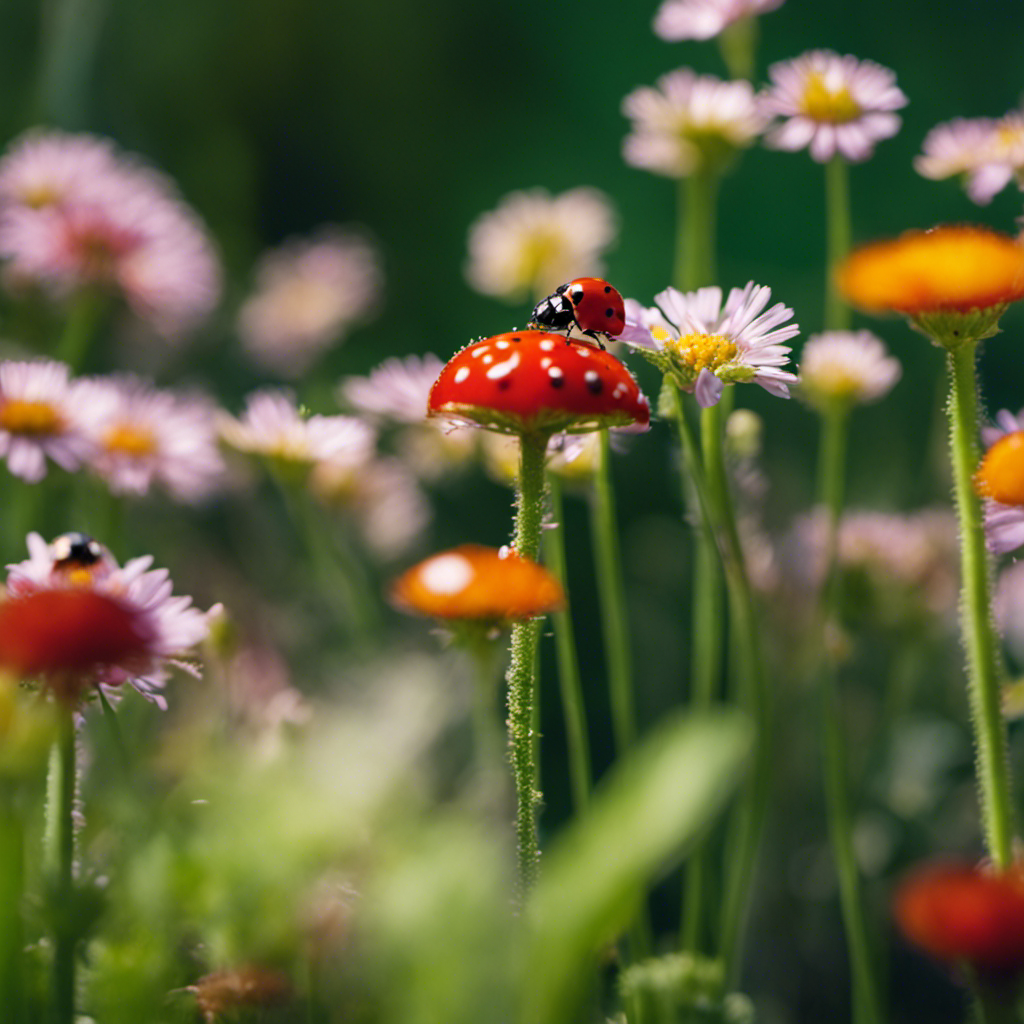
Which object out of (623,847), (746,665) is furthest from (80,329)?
(623,847)

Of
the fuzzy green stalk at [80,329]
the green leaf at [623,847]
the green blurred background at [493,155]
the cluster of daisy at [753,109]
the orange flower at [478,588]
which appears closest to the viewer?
the green leaf at [623,847]

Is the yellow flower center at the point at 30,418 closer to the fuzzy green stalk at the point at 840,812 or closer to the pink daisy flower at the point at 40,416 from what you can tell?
the pink daisy flower at the point at 40,416

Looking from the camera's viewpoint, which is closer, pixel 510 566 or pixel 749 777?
pixel 510 566

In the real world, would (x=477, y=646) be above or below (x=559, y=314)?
below

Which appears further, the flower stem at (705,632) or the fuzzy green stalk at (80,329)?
the fuzzy green stalk at (80,329)

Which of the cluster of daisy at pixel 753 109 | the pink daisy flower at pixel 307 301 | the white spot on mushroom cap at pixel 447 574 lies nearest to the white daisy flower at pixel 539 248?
the cluster of daisy at pixel 753 109

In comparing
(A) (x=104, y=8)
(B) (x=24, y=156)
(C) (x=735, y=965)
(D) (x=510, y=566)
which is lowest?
(C) (x=735, y=965)

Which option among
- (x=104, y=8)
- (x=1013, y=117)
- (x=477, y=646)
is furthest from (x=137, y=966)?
(x=104, y=8)

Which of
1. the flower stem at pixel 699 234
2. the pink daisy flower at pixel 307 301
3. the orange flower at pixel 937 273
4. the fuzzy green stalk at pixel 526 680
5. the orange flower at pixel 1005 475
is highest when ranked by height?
A: the pink daisy flower at pixel 307 301

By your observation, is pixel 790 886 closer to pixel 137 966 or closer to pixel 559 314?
pixel 559 314
